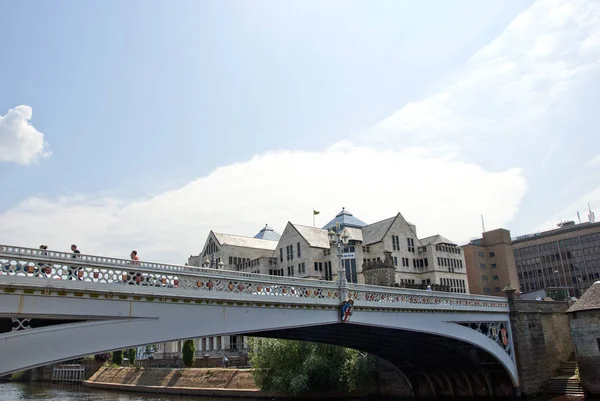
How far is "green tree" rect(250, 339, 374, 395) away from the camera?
40.1 meters

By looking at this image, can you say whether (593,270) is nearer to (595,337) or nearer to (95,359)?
(595,337)

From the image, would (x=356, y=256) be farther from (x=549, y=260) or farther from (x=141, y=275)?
(x=549, y=260)

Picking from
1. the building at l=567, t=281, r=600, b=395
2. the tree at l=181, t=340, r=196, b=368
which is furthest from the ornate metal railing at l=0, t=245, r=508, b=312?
the tree at l=181, t=340, r=196, b=368

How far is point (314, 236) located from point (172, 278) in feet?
169

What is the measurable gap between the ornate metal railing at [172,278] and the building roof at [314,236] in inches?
1548

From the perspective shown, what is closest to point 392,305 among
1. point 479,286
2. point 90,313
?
point 90,313

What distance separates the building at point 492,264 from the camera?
97.4 meters

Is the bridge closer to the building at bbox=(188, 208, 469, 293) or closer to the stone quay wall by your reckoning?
the stone quay wall

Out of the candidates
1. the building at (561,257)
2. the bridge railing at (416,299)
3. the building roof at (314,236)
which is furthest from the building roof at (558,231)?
the bridge railing at (416,299)

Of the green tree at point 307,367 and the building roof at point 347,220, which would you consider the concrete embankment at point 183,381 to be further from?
the building roof at point 347,220

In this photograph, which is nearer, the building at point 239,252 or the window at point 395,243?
the window at point 395,243

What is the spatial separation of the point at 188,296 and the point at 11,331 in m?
5.50

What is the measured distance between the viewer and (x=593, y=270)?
3777 inches

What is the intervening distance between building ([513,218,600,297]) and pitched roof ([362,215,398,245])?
43505mm
